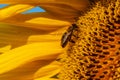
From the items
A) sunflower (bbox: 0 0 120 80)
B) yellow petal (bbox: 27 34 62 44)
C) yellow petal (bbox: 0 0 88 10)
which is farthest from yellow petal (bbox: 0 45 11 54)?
yellow petal (bbox: 0 0 88 10)

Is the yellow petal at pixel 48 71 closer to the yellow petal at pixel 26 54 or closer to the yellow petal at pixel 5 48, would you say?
the yellow petal at pixel 26 54

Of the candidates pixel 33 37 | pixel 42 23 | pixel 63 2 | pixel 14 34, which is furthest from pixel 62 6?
pixel 14 34

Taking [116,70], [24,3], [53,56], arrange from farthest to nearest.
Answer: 1. [53,56]
2. [24,3]
3. [116,70]

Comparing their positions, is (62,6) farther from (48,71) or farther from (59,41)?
(48,71)

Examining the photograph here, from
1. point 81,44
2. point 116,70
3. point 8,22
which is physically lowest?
point 116,70

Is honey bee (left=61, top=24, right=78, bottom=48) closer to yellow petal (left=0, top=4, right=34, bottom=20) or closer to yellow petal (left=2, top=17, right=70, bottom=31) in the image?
yellow petal (left=2, top=17, right=70, bottom=31)

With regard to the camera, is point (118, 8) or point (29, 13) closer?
point (118, 8)

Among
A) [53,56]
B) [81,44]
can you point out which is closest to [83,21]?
[81,44]

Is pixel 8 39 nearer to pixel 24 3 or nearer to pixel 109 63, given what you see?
pixel 24 3
